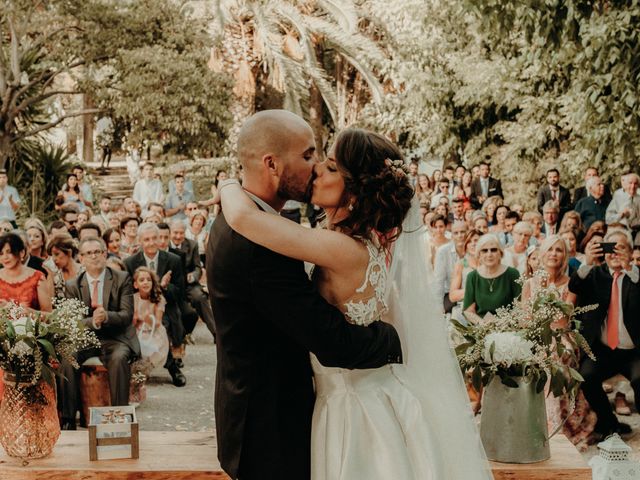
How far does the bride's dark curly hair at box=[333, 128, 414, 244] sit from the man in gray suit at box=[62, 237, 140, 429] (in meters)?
4.34

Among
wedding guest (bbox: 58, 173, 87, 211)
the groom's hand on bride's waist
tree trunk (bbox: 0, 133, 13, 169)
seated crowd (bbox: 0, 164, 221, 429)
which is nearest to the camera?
the groom's hand on bride's waist

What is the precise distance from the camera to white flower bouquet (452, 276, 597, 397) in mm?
3768

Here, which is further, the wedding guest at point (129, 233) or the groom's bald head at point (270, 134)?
the wedding guest at point (129, 233)

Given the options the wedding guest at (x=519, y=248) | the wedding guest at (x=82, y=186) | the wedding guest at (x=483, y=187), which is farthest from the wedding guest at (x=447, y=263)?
the wedding guest at (x=82, y=186)

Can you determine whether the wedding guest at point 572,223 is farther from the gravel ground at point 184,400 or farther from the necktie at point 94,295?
the necktie at point 94,295

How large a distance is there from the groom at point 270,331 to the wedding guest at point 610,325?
4.11 meters

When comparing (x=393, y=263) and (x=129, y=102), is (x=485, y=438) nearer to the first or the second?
(x=393, y=263)

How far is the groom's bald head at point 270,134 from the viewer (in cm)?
278

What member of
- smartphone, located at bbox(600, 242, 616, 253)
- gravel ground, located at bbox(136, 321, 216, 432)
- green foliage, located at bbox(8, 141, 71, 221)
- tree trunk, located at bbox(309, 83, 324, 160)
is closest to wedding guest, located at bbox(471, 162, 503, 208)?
gravel ground, located at bbox(136, 321, 216, 432)

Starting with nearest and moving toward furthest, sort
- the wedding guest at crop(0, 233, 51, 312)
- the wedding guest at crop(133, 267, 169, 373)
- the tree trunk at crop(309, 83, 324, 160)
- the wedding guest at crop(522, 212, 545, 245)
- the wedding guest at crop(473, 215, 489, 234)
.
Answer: the wedding guest at crop(0, 233, 51, 312), the wedding guest at crop(133, 267, 169, 373), the wedding guest at crop(473, 215, 489, 234), the wedding guest at crop(522, 212, 545, 245), the tree trunk at crop(309, 83, 324, 160)

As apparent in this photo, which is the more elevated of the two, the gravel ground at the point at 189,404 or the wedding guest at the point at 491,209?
the wedding guest at the point at 491,209

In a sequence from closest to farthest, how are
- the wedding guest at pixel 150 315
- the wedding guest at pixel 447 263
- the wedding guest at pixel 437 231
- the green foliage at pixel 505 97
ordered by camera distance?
the wedding guest at pixel 150 315, the wedding guest at pixel 447 263, the green foliage at pixel 505 97, the wedding guest at pixel 437 231

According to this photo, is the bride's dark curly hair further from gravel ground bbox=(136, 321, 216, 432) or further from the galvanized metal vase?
gravel ground bbox=(136, 321, 216, 432)

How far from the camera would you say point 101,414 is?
3.81 metres
